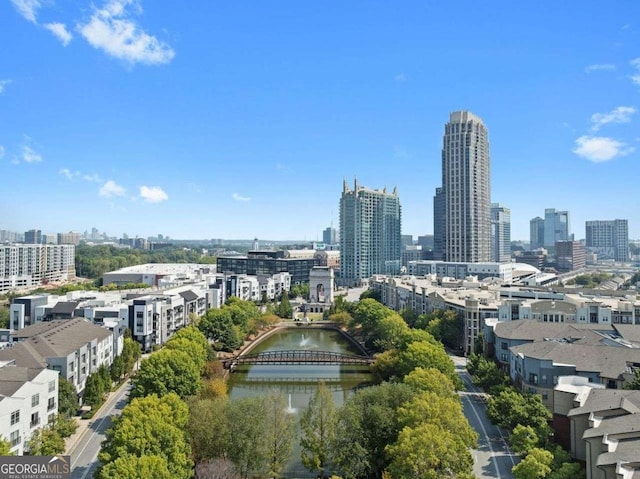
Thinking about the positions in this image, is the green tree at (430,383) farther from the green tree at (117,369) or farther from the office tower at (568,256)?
the office tower at (568,256)

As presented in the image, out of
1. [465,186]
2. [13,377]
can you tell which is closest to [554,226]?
[465,186]

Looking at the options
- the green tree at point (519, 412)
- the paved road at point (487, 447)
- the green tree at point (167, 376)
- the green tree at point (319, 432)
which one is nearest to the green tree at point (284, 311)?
the paved road at point (487, 447)

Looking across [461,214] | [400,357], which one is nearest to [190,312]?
[400,357]

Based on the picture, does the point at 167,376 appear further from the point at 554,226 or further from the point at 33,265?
the point at 554,226

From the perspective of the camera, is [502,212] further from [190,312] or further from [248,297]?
[190,312]

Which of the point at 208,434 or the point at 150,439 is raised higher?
the point at 150,439
